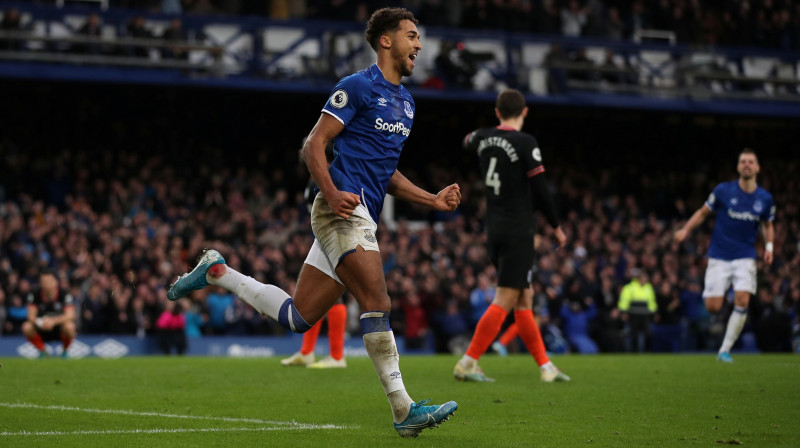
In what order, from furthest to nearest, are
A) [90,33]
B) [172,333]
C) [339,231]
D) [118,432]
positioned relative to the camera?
[90,33], [172,333], [118,432], [339,231]

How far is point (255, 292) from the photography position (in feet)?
24.0

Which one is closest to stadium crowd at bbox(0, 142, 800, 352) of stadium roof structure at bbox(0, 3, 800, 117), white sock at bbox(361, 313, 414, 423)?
stadium roof structure at bbox(0, 3, 800, 117)

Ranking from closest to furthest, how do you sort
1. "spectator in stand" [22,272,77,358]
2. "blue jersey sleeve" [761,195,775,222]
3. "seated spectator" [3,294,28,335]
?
1. "blue jersey sleeve" [761,195,775,222]
2. "spectator in stand" [22,272,77,358]
3. "seated spectator" [3,294,28,335]

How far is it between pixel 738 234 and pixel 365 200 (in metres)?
8.56

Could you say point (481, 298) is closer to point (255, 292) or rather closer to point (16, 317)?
point (16, 317)

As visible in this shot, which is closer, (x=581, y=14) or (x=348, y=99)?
(x=348, y=99)

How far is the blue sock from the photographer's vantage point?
7.10m

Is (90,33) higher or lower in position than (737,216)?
higher

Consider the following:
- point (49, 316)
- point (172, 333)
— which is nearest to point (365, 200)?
point (49, 316)

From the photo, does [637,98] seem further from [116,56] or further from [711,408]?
[711,408]

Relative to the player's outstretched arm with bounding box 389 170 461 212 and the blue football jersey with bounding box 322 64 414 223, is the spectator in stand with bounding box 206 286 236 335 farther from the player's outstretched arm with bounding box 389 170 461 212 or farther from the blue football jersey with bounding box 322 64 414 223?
the blue football jersey with bounding box 322 64 414 223

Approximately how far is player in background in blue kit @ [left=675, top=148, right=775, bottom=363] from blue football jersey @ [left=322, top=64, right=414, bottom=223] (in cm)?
781

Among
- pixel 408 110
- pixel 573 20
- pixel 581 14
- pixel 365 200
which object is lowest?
pixel 365 200

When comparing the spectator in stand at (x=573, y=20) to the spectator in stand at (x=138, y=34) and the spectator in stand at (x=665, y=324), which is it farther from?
the spectator in stand at (x=138, y=34)
